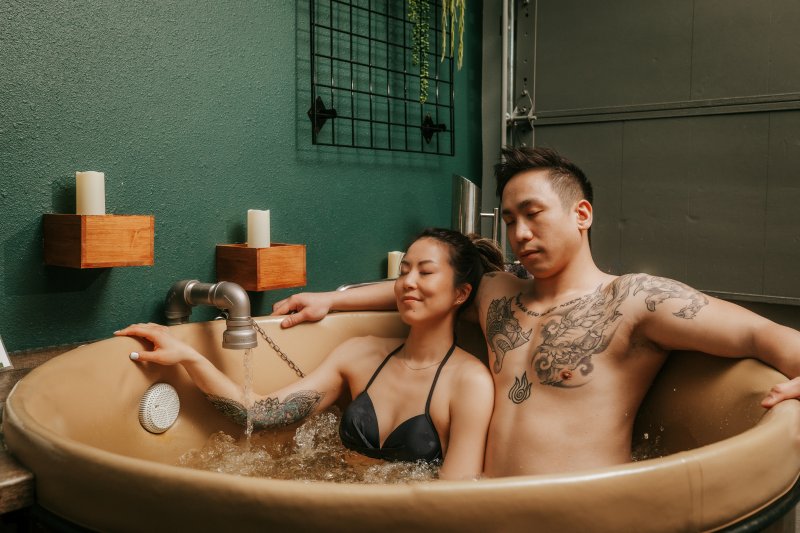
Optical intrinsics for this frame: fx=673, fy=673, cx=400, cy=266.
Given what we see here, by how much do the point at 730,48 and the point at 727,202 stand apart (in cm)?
54

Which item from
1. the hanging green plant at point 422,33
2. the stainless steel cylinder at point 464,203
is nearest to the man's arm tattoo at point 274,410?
the stainless steel cylinder at point 464,203

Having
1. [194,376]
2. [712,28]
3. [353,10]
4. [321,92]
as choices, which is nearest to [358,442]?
[194,376]

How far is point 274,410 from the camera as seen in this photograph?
1707 mm

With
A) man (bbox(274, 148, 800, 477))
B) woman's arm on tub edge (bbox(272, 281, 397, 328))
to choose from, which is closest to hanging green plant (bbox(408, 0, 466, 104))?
Result: woman's arm on tub edge (bbox(272, 281, 397, 328))

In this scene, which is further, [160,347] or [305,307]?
[305,307]

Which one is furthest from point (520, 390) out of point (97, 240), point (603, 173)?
point (603, 173)

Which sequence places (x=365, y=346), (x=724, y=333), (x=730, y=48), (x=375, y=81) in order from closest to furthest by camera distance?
1. (x=724, y=333)
2. (x=365, y=346)
3. (x=730, y=48)
4. (x=375, y=81)

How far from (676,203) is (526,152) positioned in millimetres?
1173

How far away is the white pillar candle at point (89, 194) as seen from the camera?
1558 mm

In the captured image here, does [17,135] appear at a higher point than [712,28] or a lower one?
lower

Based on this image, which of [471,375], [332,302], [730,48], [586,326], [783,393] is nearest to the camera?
[783,393]

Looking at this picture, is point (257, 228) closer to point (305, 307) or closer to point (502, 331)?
point (305, 307)

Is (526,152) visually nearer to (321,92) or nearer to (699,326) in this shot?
(699,326)

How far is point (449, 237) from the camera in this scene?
5.67ft
